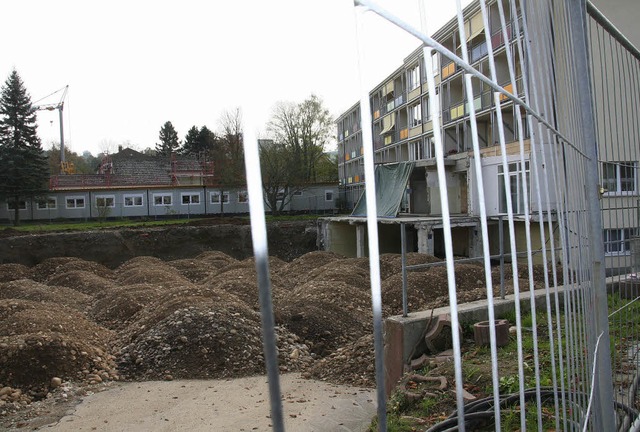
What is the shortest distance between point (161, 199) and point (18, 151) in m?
10.7

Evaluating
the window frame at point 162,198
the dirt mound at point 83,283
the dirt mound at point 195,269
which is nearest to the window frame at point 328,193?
the window frame at point 162,198

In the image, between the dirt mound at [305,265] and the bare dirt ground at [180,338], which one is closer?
the bare dirt ground at [180,338]

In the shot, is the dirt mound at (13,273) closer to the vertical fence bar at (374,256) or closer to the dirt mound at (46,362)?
the dirt mound at (46,362)

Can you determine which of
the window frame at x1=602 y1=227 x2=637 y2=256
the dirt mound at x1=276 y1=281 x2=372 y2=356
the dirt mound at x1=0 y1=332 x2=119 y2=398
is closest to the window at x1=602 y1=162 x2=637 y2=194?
the window frame at x1=602 y1=227 x2=637 y2=256

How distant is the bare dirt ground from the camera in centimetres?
714

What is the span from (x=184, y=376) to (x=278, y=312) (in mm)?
2237

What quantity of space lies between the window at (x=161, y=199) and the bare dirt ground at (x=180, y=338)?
103 ft

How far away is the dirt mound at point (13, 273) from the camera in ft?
66.4

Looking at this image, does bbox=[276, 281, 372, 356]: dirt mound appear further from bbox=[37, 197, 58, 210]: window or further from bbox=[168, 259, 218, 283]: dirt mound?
bbox=[37, 197, 58, 210]: window

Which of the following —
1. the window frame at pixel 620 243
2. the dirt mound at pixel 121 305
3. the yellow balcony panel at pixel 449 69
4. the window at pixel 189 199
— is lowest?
the dirt mound at pixel 121 305

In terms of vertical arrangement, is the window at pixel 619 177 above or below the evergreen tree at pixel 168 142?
below

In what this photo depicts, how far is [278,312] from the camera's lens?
9.62m

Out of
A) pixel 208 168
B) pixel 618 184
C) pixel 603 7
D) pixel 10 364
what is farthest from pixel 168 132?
pixel 618 184

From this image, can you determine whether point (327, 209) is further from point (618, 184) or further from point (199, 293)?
point (618, 184)
